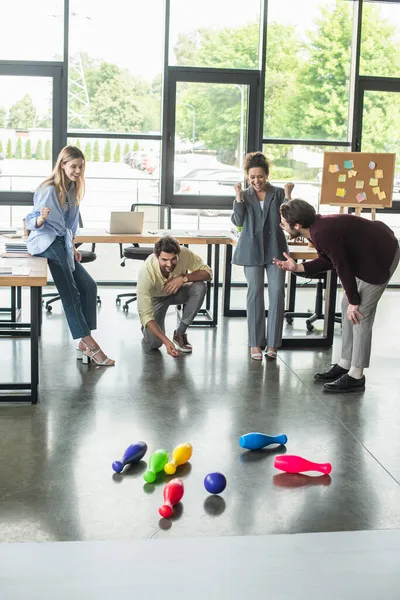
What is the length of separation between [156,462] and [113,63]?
544cm

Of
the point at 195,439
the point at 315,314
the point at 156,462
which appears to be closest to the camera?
the point at 156,462

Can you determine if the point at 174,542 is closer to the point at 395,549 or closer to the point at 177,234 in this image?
the point at 395,549

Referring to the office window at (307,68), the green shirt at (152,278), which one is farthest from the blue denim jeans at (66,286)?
the office window at (307,68)

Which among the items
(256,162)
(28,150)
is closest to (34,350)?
(256,162)

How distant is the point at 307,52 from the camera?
838cm

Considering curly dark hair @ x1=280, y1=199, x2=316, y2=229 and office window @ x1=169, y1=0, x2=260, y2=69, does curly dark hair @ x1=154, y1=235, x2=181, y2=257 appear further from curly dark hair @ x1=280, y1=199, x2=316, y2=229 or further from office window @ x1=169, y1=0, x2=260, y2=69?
office window @ x1=169, y1=0, x2=260, y2=69

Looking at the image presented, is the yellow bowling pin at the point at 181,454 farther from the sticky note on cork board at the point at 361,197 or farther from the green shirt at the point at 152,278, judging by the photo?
the sticky note on cork board at the point at 361,197

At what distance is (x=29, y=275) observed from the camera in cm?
446

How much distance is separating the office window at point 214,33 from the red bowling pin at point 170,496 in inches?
225

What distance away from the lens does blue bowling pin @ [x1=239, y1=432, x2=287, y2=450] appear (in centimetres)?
396

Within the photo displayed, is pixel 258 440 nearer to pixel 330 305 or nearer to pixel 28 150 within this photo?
pixel 330 305

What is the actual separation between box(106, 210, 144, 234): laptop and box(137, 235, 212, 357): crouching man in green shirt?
1113 millimetres

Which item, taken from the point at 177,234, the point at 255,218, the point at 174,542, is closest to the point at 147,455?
the point at 174,542

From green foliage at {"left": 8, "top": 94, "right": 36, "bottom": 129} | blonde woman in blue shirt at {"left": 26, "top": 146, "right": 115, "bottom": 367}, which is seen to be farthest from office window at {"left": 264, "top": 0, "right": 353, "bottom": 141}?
blonde woman in blue shirt at {"left": 26, "top": 146, "right": 115, "bottom": 367}
